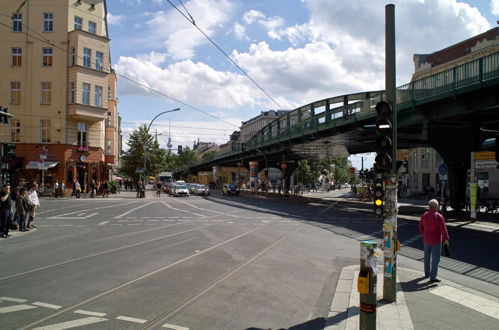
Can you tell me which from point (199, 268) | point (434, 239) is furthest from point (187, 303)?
point (434, 239)

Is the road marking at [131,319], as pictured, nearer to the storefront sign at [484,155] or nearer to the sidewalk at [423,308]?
the sidewalk at [423,308]

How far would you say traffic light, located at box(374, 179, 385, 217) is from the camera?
23.0 feet

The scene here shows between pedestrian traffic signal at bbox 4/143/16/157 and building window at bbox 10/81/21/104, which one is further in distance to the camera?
building window at bbox 10/81/21/104

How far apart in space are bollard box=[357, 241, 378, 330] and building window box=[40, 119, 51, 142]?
39948 mm

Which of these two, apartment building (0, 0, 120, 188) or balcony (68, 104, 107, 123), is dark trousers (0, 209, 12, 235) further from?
balcony (68, 104, 107, 123)

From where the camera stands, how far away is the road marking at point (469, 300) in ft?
21.3

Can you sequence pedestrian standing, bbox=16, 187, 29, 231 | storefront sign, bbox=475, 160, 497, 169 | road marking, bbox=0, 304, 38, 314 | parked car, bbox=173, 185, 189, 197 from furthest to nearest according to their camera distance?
1. parked car, bbox=173, 185, 189, 197
2. storefront sign, bbox=475, 160, 497, 169
3. pedestrian standing, bbox=16, 187, 29, 231
4. road marking, bbox=0, 304, 38, 314

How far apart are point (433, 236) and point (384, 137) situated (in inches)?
113

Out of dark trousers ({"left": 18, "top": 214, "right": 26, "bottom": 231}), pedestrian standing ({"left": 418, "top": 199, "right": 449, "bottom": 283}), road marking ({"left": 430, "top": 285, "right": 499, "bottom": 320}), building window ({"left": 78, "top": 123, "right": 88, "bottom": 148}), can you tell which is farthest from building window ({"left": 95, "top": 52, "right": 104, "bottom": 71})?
road marking ({"left": 430, "top": 285, "right": 499, "bottom": 320})

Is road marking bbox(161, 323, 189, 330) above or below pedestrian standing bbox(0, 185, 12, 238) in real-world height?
Result: below

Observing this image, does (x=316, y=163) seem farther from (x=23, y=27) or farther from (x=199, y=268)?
(x=199, y=268)

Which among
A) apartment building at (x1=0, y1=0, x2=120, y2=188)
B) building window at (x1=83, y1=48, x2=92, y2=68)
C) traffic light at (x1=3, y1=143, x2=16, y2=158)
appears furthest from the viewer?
building window at (x1=83, y1=48, x2=92, y2=68)

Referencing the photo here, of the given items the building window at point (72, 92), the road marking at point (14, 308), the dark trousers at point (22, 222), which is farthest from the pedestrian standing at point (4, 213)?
the building window at point (72, 92)

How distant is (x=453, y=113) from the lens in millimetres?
20734
